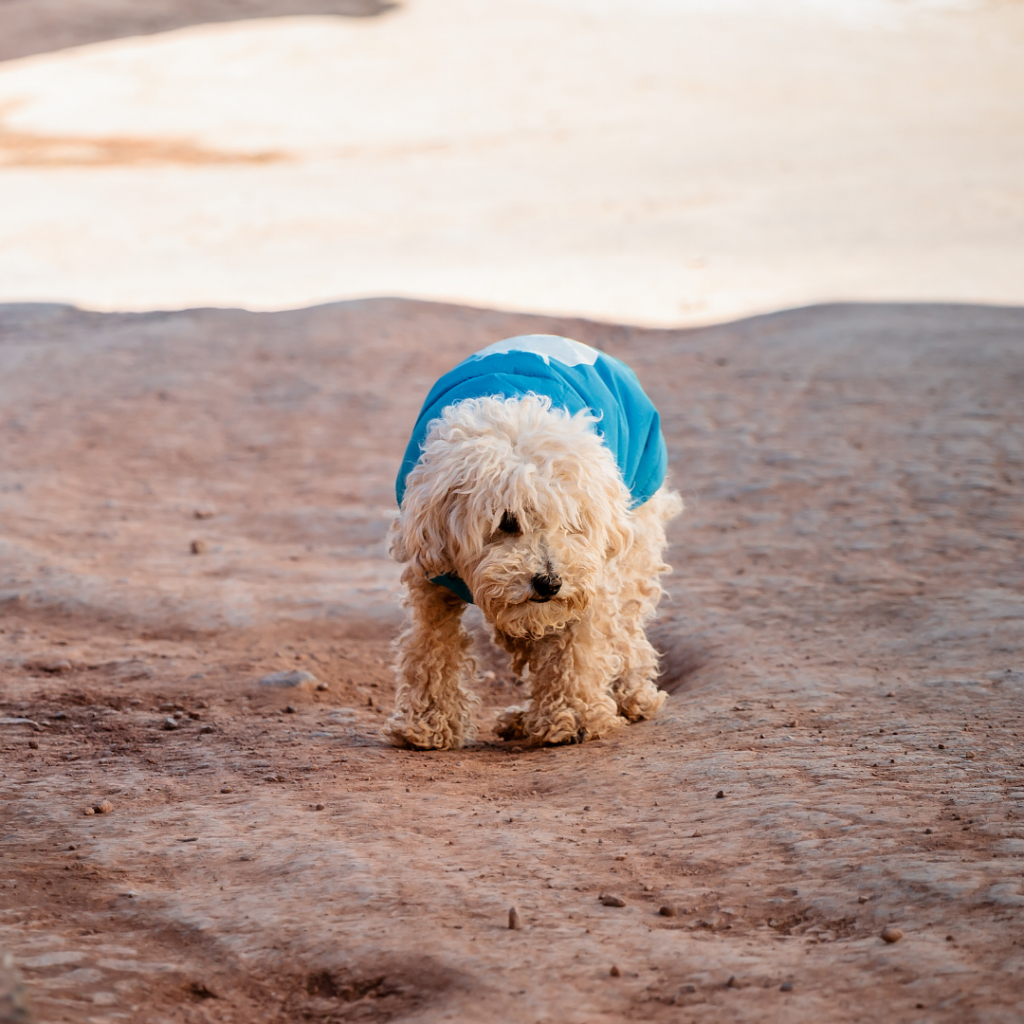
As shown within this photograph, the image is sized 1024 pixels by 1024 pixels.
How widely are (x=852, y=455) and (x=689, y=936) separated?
564 cm

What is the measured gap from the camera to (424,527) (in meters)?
4.29

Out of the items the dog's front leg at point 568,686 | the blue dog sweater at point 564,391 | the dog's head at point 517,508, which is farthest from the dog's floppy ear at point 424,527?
the dog's front leg at point 568,686

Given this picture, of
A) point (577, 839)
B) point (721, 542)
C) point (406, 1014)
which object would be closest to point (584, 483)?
point (577, 839)

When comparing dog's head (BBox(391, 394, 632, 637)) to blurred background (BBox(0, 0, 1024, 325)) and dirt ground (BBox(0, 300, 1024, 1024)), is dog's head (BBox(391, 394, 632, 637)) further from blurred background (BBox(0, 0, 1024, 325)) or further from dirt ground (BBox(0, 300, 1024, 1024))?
blurred background (BBox(0, 0, 1024, 325))

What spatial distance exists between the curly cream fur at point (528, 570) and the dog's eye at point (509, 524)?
25 millimetres

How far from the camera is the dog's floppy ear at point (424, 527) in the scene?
4254 millimetres

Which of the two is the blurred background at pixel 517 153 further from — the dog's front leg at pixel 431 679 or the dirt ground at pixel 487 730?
the dog's front leg at pixel 431 679

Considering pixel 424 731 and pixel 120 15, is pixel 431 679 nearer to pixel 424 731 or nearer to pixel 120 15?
pixel 424 731

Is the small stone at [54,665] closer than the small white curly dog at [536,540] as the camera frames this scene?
No

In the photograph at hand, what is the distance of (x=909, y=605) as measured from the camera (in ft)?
19.2

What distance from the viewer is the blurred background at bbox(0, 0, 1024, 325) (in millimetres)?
13406

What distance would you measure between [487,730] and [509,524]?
142 centimetres

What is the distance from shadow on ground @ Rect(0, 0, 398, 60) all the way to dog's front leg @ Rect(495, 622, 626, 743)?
30299 millimetres

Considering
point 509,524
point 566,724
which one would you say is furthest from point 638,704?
point 509,524
